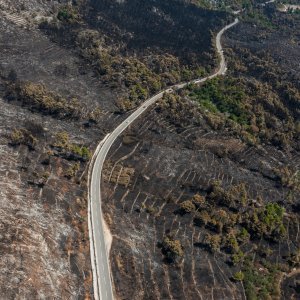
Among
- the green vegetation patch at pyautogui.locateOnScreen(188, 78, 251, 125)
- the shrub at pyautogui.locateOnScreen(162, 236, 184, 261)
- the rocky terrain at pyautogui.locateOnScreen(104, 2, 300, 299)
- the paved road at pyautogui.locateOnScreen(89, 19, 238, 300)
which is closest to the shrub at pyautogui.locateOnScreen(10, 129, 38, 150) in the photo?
the paved road at pyautogui.locateOnScreen(89, 19, 238, 300)

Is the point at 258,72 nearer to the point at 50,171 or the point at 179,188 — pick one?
the point at 179,188

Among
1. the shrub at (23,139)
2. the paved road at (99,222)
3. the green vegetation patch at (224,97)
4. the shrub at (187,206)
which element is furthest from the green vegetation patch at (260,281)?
the green vegetation patch at (224,97)

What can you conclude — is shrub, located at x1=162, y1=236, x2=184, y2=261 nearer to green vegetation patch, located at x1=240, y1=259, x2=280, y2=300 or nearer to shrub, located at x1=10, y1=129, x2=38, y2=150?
green vegetation patch, located at x1=240, y1=259, x2=280, y2=300

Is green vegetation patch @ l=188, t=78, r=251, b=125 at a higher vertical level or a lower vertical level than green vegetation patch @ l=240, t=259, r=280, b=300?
higher

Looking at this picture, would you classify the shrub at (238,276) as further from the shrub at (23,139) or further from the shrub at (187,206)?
the shrub at (23,139)

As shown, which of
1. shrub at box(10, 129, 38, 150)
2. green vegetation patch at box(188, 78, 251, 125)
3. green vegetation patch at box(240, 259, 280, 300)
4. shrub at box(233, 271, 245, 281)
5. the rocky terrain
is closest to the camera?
green vegetation patch at box(240, 259, 280, 300)

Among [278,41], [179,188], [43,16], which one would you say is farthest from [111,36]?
[179,188]

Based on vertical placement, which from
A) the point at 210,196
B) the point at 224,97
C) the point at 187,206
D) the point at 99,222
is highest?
the point at 224,97

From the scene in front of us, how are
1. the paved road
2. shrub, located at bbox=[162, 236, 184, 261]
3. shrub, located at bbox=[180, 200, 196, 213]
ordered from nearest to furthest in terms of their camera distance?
the paved road
shrub, located at bbox=[162, 236, 184, 261]
shrub, located at bbox=[180, 200, 196, 213]

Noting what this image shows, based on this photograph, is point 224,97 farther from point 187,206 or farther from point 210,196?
point 187,206

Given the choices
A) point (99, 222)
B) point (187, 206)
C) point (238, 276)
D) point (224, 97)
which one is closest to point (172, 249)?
point (238, 276)

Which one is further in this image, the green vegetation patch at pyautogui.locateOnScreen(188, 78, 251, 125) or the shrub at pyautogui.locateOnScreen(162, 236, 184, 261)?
the green vegetation patch at pyautogui.locateOnScreen(188, 78, 251, 125)
